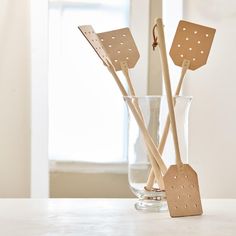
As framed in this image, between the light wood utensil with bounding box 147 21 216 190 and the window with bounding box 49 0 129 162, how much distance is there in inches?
24.9

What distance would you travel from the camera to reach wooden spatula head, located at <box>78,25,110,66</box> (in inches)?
35.0

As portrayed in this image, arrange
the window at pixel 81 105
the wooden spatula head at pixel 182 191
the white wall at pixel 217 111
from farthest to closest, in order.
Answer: the window at pixel 81 105 → the white wall at pixel 217 111 → the wooden spatula head at pixel 182 191

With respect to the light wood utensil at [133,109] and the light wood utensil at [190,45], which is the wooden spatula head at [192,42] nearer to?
the light wood utensil at [190,45]

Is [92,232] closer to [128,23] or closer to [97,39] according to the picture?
[97,39]

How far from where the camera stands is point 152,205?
90cm

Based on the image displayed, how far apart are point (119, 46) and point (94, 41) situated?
0.20 ft

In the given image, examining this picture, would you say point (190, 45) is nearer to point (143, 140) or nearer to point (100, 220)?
point (143, 140)

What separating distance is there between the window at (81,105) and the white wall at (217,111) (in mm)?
444

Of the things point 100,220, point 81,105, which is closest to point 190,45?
point 100,220

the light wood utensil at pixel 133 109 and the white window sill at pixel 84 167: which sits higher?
the light wood utensil at pixel 133 109

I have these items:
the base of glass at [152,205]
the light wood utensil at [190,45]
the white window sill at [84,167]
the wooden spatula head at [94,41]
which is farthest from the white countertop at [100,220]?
the white window sill at [84,167]

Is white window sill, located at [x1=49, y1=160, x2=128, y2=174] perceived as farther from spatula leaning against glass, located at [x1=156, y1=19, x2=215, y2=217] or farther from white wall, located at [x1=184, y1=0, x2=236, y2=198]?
spatula leaning against glass, located at [x1=156, y1=19, x2=215, y2=217]

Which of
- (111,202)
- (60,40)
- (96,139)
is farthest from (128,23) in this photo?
(111,202)

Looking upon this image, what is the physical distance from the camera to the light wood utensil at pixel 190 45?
925 millimetres
